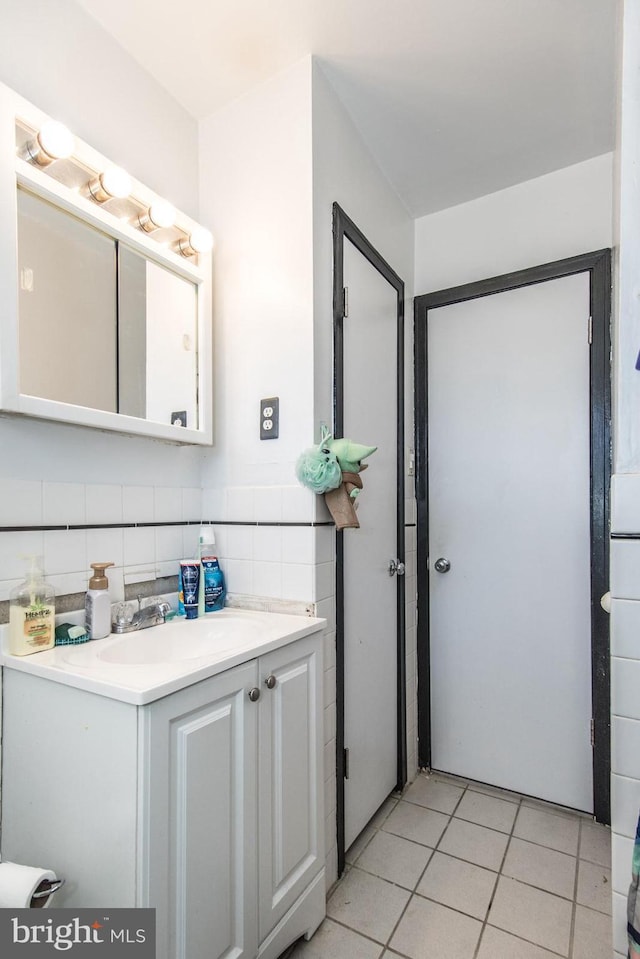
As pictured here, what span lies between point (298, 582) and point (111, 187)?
120cm

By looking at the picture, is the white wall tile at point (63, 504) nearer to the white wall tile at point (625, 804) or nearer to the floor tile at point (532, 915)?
the white wall tile at point (625, 804)

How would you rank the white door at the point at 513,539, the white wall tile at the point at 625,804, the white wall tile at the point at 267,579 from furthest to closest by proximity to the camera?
the white door at the point at 513,539 < the white wall tile at the point at 267,579 < the white wall tile at the point at 625,804

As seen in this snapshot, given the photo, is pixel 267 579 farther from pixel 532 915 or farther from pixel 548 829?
pixel 548 829

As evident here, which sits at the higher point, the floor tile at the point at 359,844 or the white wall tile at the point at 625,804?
the white wall tile at the point at 625,804

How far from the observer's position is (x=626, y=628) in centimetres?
87

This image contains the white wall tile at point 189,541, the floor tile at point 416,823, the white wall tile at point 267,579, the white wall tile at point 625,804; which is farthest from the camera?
the floor tile at point 416,823

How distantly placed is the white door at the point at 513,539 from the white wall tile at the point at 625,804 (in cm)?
A: 110

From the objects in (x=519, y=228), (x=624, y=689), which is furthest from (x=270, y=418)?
(x=519, y=228)

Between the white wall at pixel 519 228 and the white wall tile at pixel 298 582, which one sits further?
the white wall at pixel 519 228

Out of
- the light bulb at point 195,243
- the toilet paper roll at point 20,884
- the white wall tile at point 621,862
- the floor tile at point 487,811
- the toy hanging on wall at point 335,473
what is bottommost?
the floor tile at point 487,811

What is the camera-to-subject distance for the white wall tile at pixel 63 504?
121 cm

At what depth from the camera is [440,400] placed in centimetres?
218

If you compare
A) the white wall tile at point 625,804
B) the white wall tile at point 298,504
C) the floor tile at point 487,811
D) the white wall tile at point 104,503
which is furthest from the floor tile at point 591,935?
the white wall tile at point 104,503

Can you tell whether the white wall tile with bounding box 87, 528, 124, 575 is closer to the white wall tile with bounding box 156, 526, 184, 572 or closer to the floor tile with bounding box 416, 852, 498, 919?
the white wall tile with bounding box 156, 526, 184, 572
